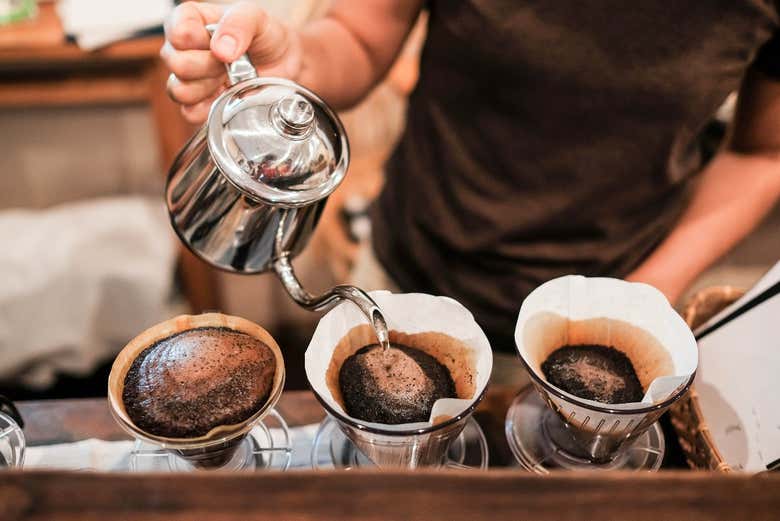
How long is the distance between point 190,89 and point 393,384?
441mm

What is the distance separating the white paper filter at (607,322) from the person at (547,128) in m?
0.38

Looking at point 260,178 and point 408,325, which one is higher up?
point 260,178

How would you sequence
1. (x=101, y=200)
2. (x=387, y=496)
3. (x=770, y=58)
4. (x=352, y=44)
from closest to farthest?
1. (x=387, y=496)
2. (x=770, y=58)
3. (x=352, y=44)
4. (x=101, y=200)

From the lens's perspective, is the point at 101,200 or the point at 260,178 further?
the point at 101,200

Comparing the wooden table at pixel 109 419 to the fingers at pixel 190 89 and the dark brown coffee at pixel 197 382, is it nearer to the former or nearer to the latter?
the dark brown coffee at pixel 197 382

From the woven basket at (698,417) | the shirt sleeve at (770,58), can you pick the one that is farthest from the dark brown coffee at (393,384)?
the shirt sleeve at (770,58)

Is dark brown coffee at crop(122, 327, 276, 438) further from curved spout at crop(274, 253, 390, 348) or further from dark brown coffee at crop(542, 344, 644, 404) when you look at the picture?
dark brown coffee at crop(542, 344, 644, 404)

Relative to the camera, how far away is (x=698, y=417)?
720 mm

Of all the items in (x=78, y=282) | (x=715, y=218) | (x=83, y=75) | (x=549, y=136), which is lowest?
(x=78, y=282)

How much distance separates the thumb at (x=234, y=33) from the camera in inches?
28.4

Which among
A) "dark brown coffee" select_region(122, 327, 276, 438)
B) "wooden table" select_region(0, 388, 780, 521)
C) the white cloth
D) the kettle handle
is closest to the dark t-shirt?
the kettle handle

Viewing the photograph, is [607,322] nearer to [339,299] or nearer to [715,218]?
[339,299]

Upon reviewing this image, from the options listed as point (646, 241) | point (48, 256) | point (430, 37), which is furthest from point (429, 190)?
point (48, 256)

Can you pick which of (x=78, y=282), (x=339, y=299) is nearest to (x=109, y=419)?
(x=339, y=299)
